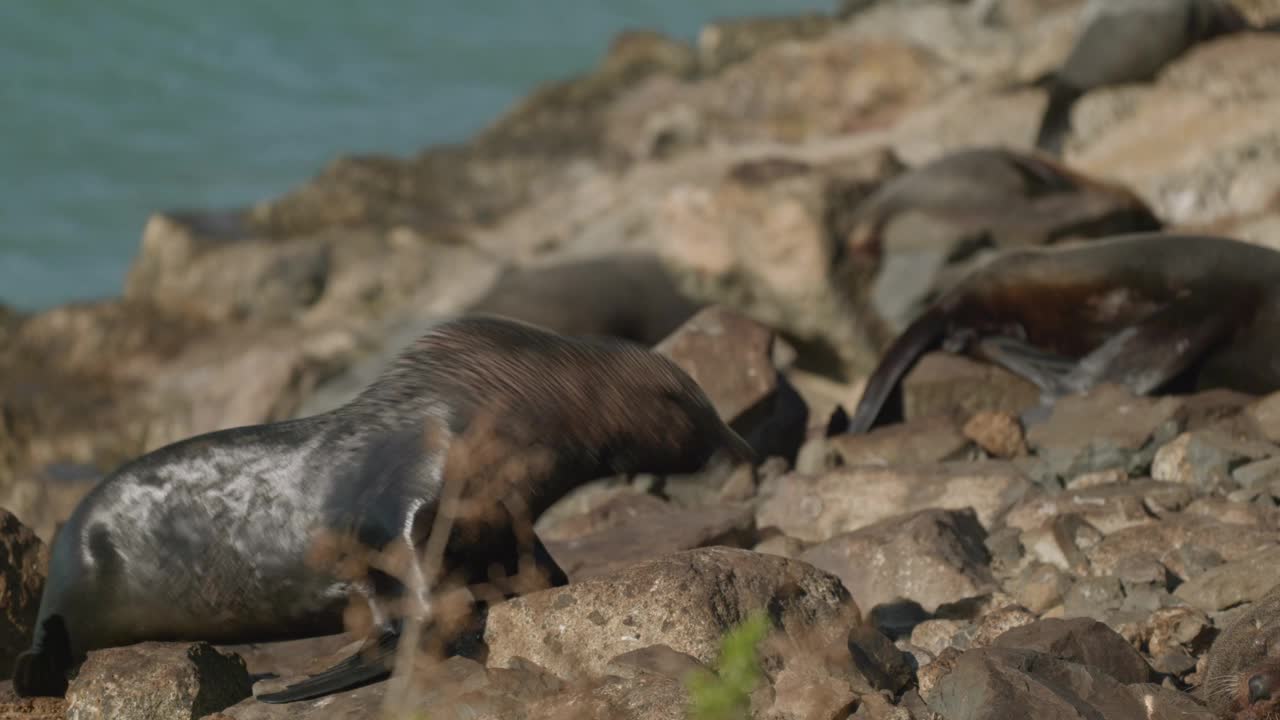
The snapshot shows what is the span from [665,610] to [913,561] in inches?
49.9

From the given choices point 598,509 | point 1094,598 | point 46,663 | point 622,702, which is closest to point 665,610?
point 622,702

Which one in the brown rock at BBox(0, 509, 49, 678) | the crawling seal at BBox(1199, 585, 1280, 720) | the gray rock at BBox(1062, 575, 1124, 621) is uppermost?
the brown rock at BBox(0, 509, 49, 678)

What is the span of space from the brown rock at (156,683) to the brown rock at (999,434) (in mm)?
2929

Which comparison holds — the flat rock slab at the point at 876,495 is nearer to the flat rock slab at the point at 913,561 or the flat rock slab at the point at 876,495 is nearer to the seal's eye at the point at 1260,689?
the flat rock slab at the point at 913,561

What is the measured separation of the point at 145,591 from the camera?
4258 mm

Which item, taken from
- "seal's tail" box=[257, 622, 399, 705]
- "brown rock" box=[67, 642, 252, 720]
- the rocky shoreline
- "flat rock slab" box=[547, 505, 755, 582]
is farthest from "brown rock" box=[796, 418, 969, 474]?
"brown rock" box=[67, 642, 252, 720]

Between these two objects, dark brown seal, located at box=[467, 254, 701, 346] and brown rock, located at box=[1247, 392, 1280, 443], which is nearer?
brown rock, located at box=[1247, 392, 1280, 443]

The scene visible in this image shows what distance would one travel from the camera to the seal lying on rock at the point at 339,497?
3.96 m

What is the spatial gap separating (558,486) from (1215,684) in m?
1.69

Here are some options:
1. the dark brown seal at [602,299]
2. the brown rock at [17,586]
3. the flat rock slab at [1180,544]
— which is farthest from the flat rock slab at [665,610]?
the dark brown seal at [602,299]

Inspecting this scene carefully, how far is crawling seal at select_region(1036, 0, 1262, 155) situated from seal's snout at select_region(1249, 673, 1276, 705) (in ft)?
30.7

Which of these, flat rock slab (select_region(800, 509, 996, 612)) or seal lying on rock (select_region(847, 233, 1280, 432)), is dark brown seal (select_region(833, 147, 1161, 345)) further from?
flat rock slab (select_region(800, 509, 996, 612))

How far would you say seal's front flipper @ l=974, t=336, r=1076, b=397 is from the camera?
6.48m

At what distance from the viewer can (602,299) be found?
36.1ft
